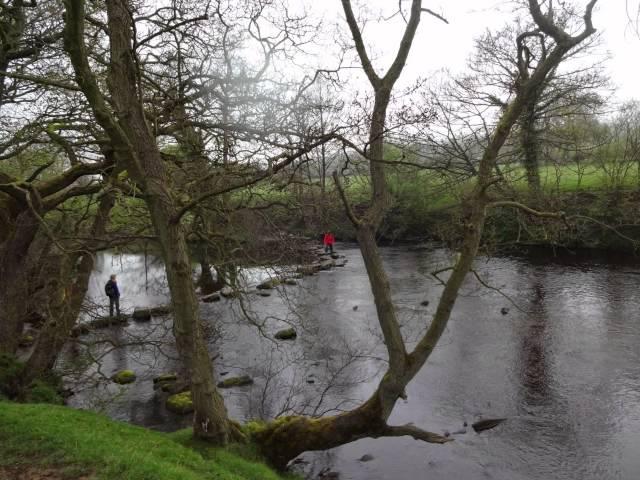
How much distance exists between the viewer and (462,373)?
13555 mm

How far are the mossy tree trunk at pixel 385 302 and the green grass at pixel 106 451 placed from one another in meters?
0.91

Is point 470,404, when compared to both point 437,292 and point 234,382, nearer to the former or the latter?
point 234,382

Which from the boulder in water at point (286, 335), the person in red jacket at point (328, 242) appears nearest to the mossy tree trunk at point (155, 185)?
the boulder in water at point (286, 335)

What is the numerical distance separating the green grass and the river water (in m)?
2.04

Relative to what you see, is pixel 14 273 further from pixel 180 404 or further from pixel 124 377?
pixel 124 377

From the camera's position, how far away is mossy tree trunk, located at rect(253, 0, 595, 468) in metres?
6.96

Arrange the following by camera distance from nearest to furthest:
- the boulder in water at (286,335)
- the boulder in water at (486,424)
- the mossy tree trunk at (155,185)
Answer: the mossy tree trunk at (155,185) → the boulder in water at (486,424) → the boulder in water at (286,335)

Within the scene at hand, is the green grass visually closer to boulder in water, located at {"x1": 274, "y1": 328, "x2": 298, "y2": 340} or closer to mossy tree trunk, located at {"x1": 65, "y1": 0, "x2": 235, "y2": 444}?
mossy tree trunk, located at {"x1": 65, "y1": 0, "x2": 235, "y2": 444}

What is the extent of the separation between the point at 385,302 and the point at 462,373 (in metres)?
7.24

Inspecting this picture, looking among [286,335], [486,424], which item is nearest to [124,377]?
[286,335]

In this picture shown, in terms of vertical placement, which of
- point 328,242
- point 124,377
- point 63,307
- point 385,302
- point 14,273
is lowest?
point 124,377

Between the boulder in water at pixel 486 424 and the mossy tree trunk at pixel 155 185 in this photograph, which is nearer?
the mossy tree trunk at pixel 155 185

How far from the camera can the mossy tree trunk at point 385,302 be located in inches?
274

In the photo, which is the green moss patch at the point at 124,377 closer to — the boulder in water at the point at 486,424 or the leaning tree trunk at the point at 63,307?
the leaning tree trunk at the point at 63,307
